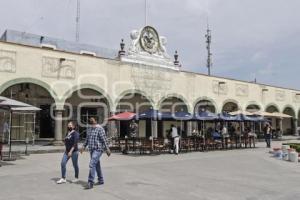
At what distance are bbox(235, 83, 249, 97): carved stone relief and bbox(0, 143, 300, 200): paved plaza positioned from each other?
19.4 m

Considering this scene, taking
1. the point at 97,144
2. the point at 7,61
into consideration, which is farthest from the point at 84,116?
the point at 97,144

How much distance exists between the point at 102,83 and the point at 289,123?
2771 centimetres

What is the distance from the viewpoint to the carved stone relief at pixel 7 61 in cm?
1930

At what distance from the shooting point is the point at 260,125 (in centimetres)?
3844

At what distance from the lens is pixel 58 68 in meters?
21.4

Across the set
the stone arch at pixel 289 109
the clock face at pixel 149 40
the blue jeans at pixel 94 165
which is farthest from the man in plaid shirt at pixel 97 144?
the stone arch at pixel 289 109

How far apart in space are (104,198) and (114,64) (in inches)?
684

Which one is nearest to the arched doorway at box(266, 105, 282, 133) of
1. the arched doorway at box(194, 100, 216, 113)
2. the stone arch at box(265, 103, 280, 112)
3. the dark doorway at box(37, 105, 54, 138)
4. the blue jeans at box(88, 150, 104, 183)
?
the stone arch at box(265, 103, 280, 112)

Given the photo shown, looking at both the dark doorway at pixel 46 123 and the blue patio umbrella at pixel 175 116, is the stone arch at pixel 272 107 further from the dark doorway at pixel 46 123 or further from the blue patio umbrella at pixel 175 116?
the dark doorway at pixel 46 123

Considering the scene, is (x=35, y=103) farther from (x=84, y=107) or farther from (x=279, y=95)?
(x=279, y=95)

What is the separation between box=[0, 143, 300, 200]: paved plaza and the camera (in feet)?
26.5

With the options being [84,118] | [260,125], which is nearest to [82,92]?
[84,118]

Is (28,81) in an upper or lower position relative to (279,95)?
lower

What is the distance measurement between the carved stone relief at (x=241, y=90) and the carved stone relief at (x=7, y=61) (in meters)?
20.1
